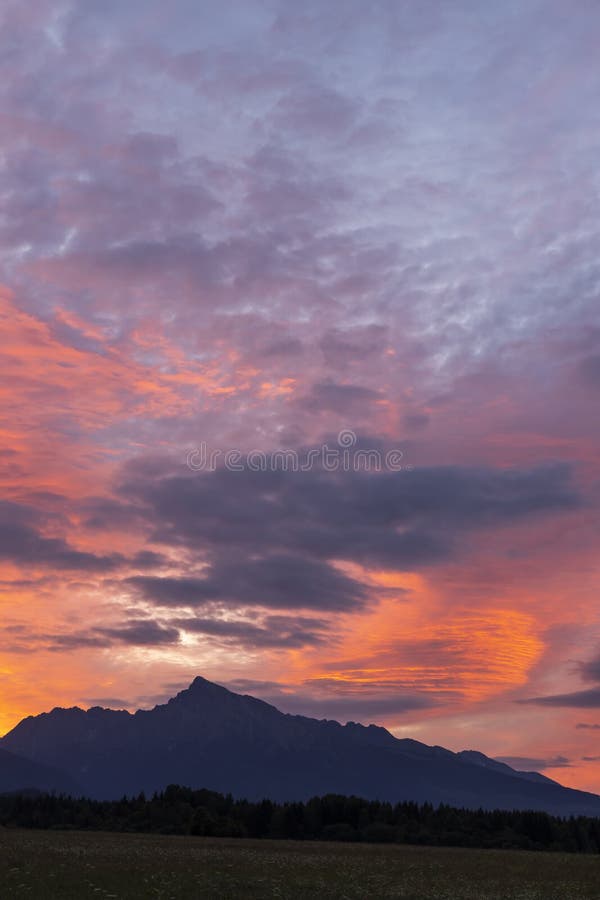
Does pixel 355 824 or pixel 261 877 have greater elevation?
pixel 355 824

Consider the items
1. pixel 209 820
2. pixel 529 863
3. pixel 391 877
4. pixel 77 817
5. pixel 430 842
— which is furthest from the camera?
pixel 77 817

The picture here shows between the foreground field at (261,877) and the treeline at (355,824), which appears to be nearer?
the foreground field at (261,877)

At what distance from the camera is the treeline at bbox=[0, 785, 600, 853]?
5901 inches

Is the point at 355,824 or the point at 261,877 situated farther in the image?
the point at 355,824

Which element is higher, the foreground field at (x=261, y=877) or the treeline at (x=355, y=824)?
the treeline at (x=355, y=824)

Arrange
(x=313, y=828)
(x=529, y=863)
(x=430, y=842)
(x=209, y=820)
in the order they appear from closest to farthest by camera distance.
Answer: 1. (x=529, y=863)
2. (x=430, y=842)
3. (x=209, y=820)
4. (x=313, y=828)

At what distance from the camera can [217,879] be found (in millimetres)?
48250

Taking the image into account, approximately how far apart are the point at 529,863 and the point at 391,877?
95.9 ft

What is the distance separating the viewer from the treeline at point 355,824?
149875mm

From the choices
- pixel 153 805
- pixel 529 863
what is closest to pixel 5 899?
pixel 529 863

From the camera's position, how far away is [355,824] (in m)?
185

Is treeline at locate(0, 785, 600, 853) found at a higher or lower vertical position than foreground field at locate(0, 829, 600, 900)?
higher

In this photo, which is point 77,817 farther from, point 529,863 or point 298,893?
point 298,893

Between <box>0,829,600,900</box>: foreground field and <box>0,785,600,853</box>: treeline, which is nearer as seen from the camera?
<box>0,829,600,900</box>: foreground field
